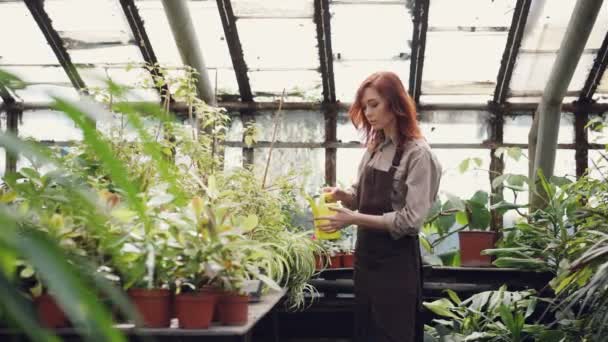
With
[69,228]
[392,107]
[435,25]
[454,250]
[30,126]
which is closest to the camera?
[69,228]

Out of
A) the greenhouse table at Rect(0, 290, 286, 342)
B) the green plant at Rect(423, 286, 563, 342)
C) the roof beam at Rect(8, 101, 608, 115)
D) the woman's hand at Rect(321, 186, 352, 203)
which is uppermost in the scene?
the roof beam at Rect(8, 101, 608, 115)

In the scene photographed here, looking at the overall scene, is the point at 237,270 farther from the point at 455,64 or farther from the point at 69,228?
the point at 455,64

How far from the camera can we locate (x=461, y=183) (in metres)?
7.11

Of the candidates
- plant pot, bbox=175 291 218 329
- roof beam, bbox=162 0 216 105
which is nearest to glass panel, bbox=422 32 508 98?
roof beam, bbox=162 0 216 105

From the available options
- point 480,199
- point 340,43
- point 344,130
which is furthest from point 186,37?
point 480,199

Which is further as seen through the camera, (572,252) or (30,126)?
(30,126)

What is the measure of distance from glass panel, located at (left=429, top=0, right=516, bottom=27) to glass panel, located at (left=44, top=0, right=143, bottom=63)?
2.79m

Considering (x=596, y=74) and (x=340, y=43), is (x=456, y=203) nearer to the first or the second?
(x=340, y=43)

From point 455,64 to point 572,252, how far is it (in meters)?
3.77

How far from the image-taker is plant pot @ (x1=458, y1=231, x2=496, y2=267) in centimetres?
461

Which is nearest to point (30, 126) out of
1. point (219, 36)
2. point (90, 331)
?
point (219, 36)

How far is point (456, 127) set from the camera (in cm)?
725

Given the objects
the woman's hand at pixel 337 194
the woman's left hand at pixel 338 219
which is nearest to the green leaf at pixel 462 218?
the woman's hand at pixel 337 194

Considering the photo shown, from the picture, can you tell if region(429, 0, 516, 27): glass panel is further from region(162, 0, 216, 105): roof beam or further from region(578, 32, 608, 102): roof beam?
region(162, 0, 216, 105): roof beam
